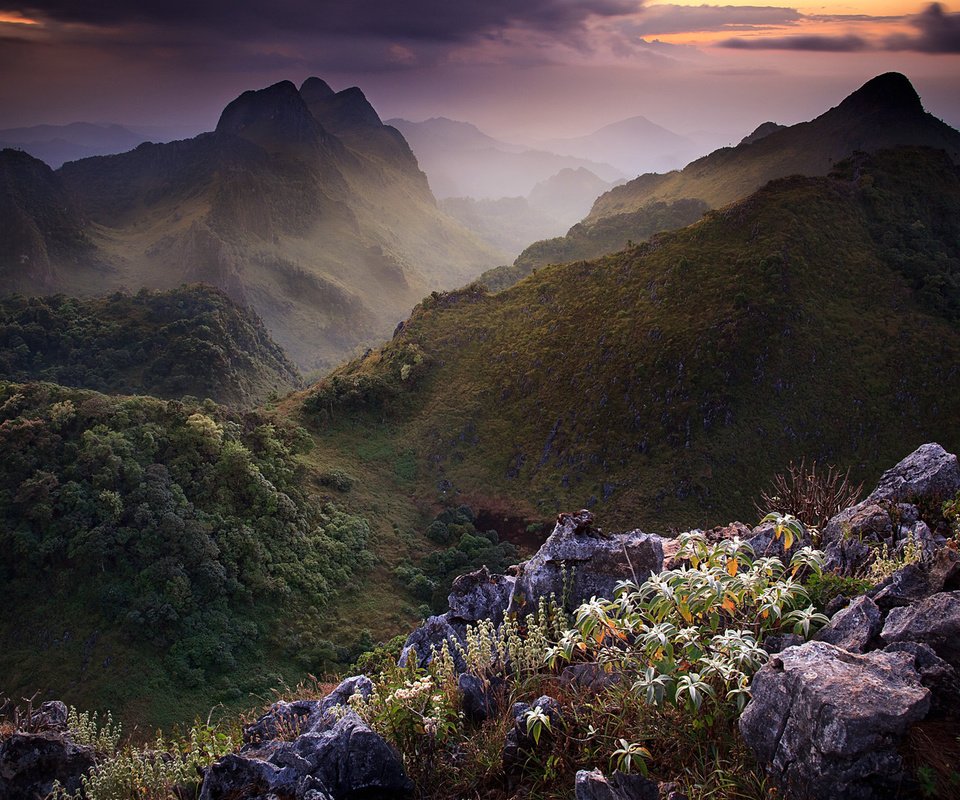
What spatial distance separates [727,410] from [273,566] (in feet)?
101

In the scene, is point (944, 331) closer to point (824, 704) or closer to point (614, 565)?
point (614, 565)

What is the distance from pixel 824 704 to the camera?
5008mm

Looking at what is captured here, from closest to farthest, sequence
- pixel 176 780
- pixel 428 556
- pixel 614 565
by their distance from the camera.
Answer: pixel 176 780 < pixel 614 565 < pixel 428 556

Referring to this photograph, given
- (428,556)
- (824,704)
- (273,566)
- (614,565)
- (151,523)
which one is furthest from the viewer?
(428,556)

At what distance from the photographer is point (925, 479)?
1052 centimetres

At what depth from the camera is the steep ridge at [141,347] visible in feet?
261

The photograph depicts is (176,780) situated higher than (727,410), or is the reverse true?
(176,780)

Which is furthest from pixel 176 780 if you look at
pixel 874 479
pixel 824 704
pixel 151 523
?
pixel 874 479

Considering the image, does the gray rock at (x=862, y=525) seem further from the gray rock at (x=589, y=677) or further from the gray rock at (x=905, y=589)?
the gray rock at (x=589, y=677)

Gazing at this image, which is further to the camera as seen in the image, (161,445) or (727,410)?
(727,410)

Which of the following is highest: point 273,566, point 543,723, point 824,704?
point 824,704

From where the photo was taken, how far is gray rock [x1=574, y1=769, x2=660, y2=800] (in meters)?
5.17

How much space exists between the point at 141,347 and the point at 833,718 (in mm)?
91886

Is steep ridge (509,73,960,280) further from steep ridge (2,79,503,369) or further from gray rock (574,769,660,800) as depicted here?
gray rock (574,769,660,800)
